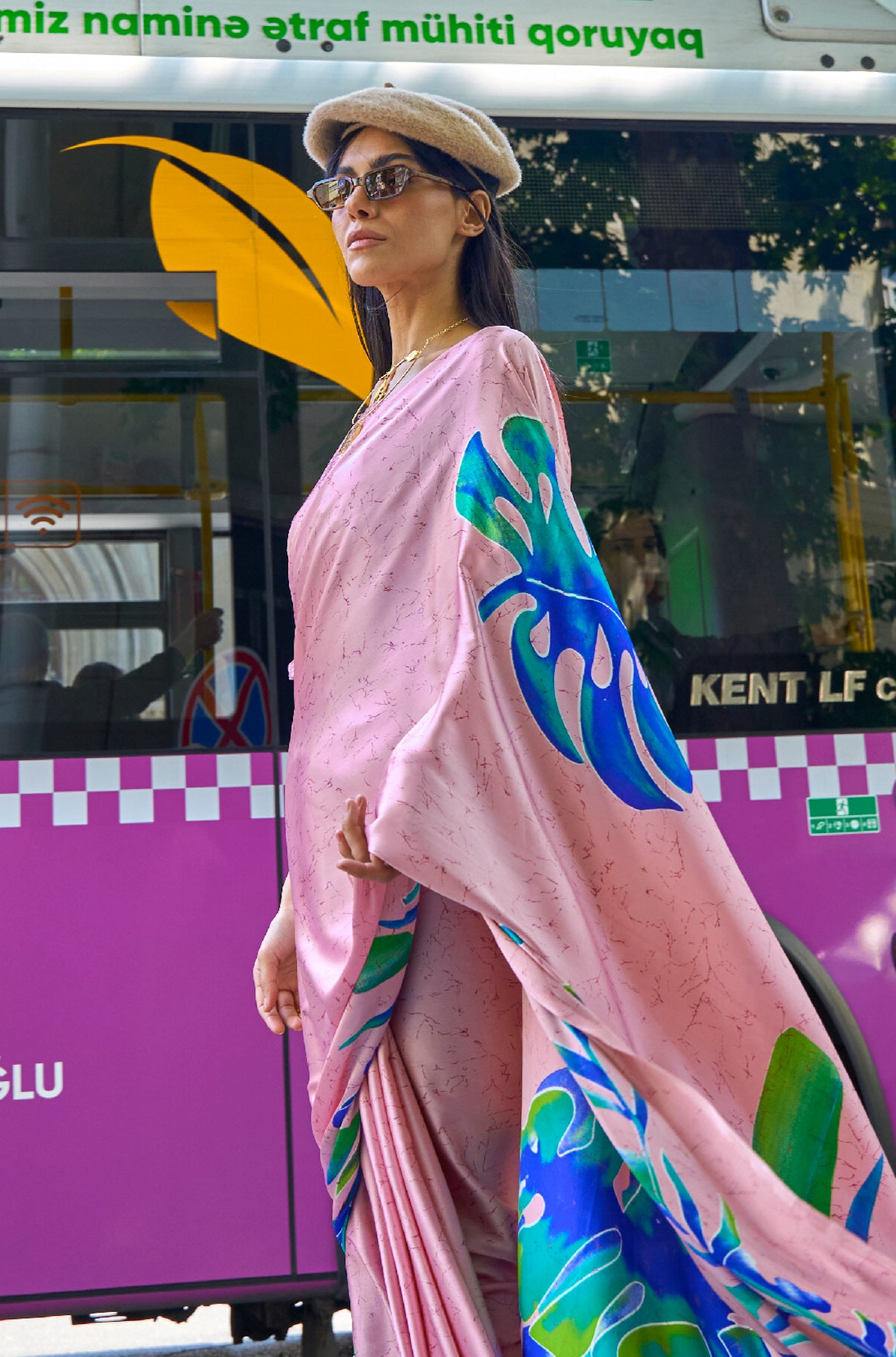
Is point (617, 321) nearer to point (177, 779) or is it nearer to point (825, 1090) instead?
point (177, 779)

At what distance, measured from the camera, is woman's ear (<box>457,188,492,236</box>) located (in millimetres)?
1816

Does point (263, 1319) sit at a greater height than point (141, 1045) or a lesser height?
lesser

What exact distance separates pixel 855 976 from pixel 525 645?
6.25 feet

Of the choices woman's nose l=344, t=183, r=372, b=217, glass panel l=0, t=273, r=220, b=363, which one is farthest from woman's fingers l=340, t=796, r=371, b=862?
glass panel l=0, t=273, r=220, b=363

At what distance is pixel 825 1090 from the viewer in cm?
151

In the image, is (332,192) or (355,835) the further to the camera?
(332,192)

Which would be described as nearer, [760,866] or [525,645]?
[525,645]

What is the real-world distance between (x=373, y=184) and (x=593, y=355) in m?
1.47

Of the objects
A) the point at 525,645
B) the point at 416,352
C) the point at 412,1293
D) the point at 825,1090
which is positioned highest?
the point at 416,352

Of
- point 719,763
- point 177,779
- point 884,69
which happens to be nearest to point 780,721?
point 719,763

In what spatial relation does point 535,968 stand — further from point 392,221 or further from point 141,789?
point 141,789

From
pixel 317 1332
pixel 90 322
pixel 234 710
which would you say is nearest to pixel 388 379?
pixel 234 710

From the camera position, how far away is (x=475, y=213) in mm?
1824

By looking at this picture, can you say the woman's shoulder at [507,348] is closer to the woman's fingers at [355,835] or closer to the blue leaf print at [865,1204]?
the woman's fingers at [355,835]
